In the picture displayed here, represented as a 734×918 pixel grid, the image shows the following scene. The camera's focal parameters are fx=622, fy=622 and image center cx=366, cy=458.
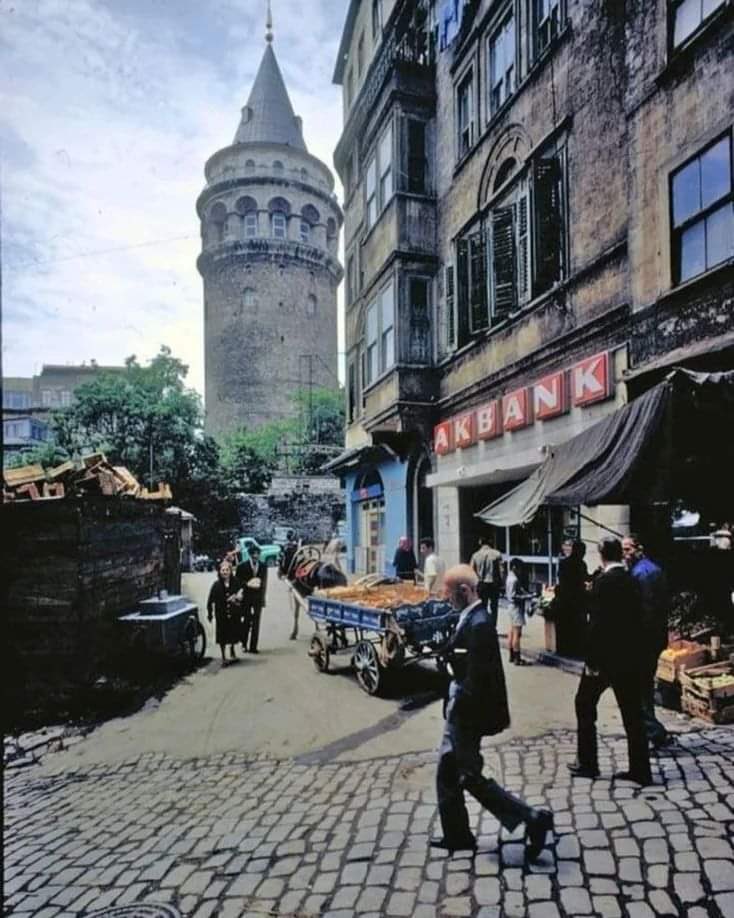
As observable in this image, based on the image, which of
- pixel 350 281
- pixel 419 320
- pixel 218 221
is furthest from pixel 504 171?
pixel 218 221

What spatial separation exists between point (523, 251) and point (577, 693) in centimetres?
998

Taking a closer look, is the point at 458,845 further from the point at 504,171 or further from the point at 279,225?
the point at 279,225

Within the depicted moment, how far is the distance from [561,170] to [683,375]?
24.5 ft

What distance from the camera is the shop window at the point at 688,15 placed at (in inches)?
328

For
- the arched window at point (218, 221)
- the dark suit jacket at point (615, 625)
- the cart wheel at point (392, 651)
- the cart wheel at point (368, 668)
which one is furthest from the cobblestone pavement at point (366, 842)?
the arched window at point (218, 221)

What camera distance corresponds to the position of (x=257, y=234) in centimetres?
5034

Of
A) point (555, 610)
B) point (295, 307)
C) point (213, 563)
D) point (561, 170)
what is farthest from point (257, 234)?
point (555, 610)

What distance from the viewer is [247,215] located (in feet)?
166

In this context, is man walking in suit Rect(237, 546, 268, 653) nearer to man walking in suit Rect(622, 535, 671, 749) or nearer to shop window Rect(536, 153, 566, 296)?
man walking in suit Rect(622, 535, 671, 749)

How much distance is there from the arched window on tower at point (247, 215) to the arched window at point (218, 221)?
1.45 metres

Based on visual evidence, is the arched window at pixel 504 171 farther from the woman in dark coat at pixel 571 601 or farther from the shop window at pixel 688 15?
the woman in dark coat at pixel 571 601

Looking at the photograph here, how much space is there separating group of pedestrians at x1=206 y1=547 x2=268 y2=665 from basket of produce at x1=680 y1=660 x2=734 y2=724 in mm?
6822

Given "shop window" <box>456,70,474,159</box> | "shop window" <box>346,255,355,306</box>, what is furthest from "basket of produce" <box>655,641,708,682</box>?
"shop window" <box>346,255,355,306</box>

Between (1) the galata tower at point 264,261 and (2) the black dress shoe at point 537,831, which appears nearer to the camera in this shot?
(2) the black dress shoe at point 537,831
